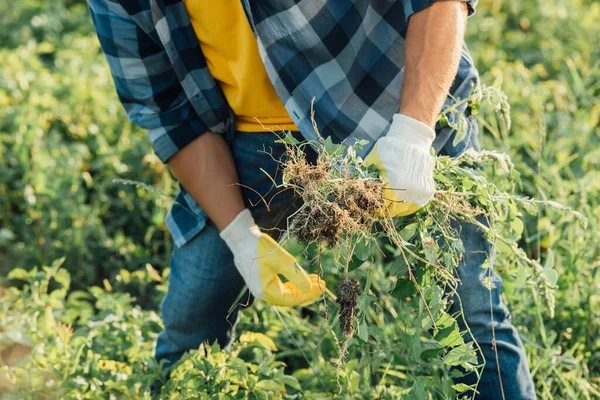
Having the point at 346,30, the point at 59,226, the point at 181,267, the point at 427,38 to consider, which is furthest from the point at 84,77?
the point at 427,38

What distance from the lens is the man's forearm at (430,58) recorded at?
5.14 feet

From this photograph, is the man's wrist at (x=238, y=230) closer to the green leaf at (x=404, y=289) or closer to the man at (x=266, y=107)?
the man at (x=266, y=107)

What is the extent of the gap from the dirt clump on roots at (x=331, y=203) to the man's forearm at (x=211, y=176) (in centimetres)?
48

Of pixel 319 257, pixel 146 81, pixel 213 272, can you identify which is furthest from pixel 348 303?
pixel 146 81

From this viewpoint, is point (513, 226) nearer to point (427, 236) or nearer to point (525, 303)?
point (427, 236)

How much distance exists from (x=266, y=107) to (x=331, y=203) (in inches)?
22.4

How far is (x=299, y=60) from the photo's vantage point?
1.76 metres

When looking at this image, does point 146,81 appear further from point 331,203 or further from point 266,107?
point 331,203

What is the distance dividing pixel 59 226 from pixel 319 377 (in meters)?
1.29

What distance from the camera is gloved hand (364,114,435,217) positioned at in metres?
1.47

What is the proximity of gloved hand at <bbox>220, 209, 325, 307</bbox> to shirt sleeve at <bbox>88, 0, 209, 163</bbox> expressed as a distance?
0.27 meters

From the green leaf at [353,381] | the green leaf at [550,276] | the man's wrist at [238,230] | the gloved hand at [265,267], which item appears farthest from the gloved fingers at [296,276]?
the green leaf at [550,276]

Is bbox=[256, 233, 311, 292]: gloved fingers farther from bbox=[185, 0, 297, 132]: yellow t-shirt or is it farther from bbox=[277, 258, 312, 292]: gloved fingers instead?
bbox=[185, 0, 297, 132]: yellow t-shirt

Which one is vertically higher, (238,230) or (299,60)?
(299,60)
